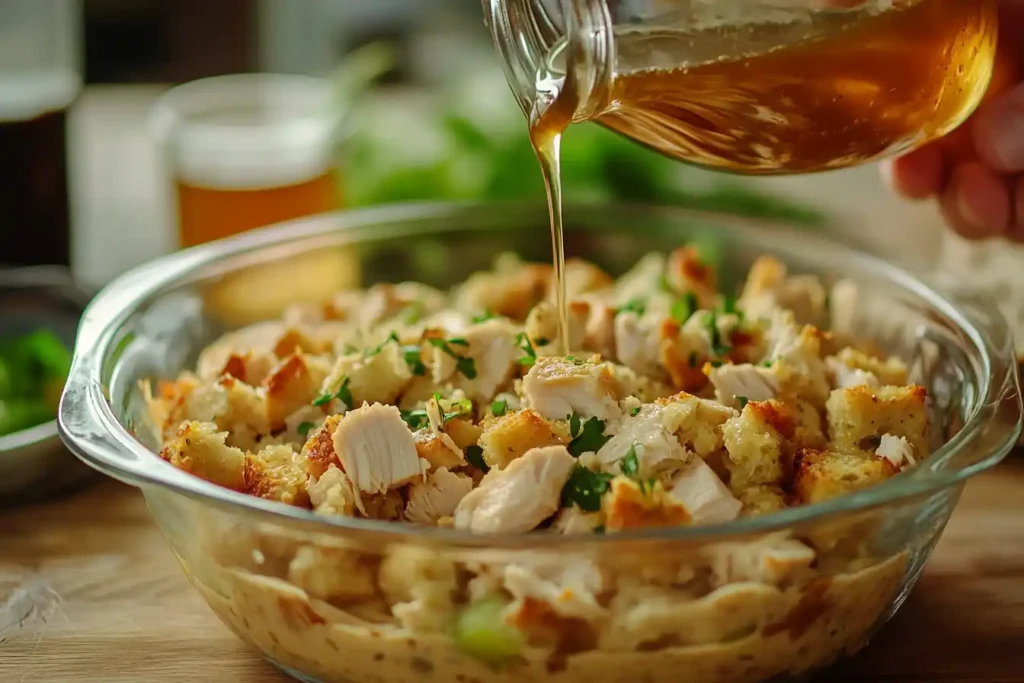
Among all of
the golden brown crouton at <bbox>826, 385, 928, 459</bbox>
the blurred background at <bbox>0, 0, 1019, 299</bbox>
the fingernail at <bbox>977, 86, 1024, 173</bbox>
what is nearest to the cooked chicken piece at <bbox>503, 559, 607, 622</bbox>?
the golden brown crouton at <bbox>826, 385, 928, 459</bbox>

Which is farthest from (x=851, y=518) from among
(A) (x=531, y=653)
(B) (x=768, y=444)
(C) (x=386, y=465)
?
(C) (x=386, y=465)

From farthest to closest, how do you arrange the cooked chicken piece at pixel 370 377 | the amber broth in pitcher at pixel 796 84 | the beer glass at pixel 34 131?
the beer glass at pixel 34 131 < the cooked chicken piece at pixel 370 377 < the amber broth in pitcher at pixel 796 84

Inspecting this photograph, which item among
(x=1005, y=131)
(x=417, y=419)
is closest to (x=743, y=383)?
(x=417, y=419)

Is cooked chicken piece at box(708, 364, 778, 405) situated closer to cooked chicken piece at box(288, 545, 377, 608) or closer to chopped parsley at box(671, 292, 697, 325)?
chopped parsley at box(671, 292, 697, 325)

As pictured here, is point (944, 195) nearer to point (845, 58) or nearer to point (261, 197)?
point (845, 58)

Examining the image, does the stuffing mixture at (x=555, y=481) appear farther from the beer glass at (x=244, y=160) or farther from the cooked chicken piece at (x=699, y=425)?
the beer glass at (x=244, y=160)

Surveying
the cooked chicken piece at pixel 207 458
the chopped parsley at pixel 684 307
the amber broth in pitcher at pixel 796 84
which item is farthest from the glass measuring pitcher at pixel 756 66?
the cooked chicken piece at pixel 207 458
